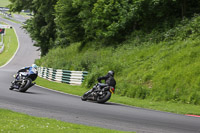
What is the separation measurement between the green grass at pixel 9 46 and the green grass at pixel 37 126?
174 feet

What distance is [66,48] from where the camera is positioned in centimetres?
4269

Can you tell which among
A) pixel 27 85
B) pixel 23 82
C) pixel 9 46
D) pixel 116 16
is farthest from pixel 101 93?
pixel 9 46

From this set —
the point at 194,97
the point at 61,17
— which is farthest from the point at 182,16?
the point at 61,17

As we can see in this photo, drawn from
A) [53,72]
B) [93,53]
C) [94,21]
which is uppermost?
[94,21]

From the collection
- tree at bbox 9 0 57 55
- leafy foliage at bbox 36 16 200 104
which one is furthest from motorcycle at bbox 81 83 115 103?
tree at bbox 9 0 57 55

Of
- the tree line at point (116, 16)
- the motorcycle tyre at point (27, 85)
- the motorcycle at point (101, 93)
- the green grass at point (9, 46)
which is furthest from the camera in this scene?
the green grass at point (9, 46)

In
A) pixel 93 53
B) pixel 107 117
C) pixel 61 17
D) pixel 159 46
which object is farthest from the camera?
pixel 61 17

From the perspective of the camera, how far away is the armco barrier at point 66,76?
26484 mm

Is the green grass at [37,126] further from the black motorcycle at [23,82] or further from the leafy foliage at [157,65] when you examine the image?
the leafy foliage at [157,65]

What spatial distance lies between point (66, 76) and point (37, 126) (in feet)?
68.6

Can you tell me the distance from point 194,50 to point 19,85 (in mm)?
10494

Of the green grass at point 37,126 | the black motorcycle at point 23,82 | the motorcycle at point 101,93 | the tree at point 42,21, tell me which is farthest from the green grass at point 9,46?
the green grass at point 37,126

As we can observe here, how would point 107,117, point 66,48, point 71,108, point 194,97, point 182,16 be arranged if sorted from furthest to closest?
point 66,48
point 182,16
point 194,97
point 71,108
point 107,117

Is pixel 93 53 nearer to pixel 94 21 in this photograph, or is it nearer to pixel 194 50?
pixel 94 21
